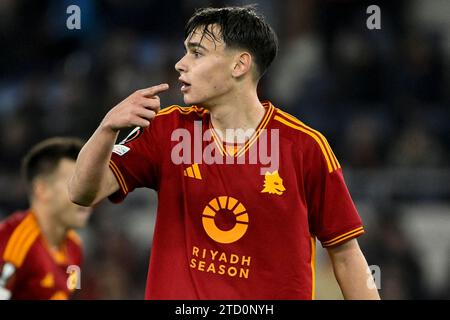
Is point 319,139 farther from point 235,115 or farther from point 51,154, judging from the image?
point 51,154

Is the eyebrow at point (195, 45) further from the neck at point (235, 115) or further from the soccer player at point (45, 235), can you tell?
the soccer player at point (45, 235)

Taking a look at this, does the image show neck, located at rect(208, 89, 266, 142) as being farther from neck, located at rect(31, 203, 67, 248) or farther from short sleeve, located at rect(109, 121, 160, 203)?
neck, located at rect(31, 203, 67, 248)

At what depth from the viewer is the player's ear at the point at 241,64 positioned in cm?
414

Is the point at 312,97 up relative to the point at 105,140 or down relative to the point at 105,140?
down

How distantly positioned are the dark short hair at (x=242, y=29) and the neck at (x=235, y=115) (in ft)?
0.70

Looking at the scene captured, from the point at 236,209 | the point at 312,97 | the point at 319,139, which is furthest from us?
the point at 312,97

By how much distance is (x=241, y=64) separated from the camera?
416 centimetres

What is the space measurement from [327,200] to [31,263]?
219 centimetres

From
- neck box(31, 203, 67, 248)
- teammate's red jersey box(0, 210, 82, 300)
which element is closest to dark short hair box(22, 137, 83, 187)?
neck box(31, 203, 67, 248)

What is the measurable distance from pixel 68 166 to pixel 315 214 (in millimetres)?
2499

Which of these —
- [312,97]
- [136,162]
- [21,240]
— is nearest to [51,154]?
[21,240]

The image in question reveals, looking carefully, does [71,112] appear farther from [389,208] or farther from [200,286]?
[200,286]

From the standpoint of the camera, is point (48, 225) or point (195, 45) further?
point (48, 225)

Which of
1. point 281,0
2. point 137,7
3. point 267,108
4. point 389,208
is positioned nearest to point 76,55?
point 137,7
